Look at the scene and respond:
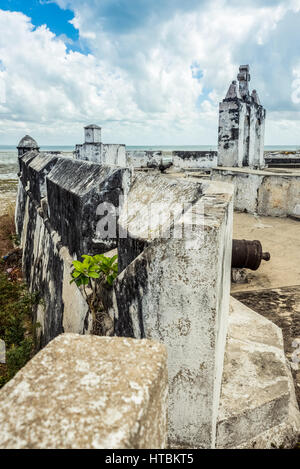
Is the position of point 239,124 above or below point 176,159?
above

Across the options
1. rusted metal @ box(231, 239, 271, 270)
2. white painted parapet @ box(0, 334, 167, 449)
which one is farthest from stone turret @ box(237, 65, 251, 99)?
white painted parapet @ box(0, 334, 167, 449)

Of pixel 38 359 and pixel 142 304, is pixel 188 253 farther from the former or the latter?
pixel 38 359

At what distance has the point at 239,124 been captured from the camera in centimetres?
1264

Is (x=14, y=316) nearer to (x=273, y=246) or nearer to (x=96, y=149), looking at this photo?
(x=273, y=246)

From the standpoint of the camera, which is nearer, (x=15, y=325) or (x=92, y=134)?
(x=15, y=325)

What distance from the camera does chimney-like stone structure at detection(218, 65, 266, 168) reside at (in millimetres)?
12500

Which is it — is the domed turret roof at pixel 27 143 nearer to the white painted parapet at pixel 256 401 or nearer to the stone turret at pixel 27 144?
the stone turret at pixel 27 144

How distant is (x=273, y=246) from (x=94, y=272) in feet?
17.5

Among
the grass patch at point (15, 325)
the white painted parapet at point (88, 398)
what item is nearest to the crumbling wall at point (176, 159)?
the grass patch at point (15, 325)

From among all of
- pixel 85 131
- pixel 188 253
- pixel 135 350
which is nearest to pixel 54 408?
pixel 135 350

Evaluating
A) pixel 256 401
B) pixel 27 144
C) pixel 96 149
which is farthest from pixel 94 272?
pixel 96 149

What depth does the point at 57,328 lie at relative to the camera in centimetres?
299

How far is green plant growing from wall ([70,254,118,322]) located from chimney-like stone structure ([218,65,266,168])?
1166 centimetres
